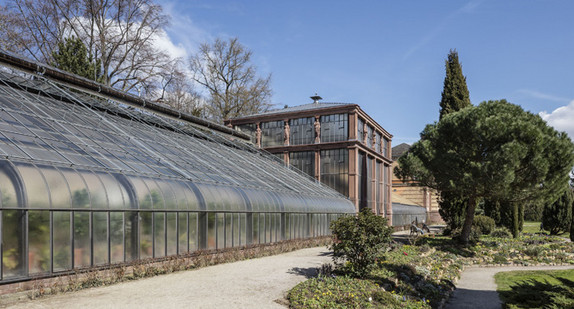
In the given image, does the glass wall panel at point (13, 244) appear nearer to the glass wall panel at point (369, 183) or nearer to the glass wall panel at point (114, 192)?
the glass wall panel at point (114, 192)

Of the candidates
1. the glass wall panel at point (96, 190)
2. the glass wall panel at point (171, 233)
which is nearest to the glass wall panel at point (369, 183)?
the glass wall panel at point (171, 233)

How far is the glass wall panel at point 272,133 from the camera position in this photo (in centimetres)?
5038

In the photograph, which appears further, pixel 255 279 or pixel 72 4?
pixel 72 4

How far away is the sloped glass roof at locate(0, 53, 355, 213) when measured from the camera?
48.5 feet

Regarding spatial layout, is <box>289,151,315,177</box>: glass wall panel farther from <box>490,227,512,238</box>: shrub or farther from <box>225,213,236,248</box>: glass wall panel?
<box>225,213,236,248</box>: glass wall panel

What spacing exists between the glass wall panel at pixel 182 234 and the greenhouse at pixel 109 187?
0.14 feet

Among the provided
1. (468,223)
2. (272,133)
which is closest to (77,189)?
(468,223)

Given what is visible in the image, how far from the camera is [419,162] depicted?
110 ft

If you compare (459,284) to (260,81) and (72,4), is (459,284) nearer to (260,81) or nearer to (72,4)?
(72,4)

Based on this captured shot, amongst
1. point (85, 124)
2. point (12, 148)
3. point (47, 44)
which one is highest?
point (47, 44)

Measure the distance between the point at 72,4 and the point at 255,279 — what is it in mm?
31747

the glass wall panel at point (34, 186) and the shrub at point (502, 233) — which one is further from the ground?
the glass wall panel at point (34, 186)

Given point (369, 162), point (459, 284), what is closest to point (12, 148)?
point (459, 284)

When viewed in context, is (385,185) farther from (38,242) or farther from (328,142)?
(38,242)
